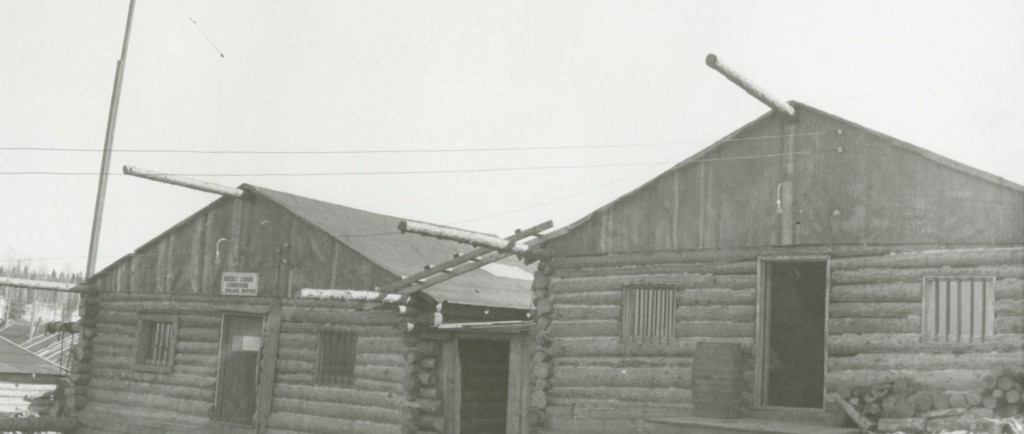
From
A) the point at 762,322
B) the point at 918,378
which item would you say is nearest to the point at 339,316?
the point at 762,322

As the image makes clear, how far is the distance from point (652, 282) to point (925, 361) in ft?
13.8

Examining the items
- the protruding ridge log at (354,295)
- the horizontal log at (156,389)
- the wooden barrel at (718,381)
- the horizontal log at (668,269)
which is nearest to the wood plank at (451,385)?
the protruding ridge log at (354,295)

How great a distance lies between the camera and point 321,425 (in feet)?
62.1

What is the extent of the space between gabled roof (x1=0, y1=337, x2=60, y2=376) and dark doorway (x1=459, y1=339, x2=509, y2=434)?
12506mm

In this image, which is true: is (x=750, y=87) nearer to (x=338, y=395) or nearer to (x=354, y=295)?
(x=354, y=295)

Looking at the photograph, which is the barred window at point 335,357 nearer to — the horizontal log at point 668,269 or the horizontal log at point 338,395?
the horizontal log at point 338,395

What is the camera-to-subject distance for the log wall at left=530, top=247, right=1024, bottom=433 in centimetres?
1311

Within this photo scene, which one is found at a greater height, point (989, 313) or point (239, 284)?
point (239, 284)

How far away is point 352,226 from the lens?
21.3m

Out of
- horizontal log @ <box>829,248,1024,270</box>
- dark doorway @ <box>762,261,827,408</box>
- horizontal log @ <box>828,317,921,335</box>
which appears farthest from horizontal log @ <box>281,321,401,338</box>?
horizontal log @ <box>829,248,1024,270</box>

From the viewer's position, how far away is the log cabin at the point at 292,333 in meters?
18.0

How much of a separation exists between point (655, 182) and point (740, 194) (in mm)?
1450

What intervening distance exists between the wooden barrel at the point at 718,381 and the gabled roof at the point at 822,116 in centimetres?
291

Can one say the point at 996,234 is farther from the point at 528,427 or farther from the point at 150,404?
the point at 150,404
